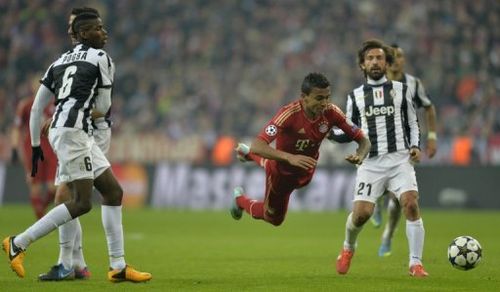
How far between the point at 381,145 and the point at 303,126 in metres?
0.87

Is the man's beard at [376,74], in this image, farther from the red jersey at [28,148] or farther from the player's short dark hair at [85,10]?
the red jersey at [28,148]

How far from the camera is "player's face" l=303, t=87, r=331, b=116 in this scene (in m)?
9.29

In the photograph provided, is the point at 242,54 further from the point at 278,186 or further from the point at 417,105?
the point at 278,186

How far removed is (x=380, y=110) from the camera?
33.1ft

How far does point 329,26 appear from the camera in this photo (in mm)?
28156

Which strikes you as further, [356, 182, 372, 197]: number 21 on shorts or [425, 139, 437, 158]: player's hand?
[425, 139, 437, 158]: player's hand

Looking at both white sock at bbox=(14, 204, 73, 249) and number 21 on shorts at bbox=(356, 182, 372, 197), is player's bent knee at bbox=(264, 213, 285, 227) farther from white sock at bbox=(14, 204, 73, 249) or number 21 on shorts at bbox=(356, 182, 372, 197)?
white sock at bbox=(14, 204, 73, 249)

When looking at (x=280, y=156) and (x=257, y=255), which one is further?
(x=257, y=255)

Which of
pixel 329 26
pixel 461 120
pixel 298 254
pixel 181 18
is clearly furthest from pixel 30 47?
pixel 298 254

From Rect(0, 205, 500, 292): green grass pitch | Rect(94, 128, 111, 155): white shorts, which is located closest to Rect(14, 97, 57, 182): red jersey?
Rect(0, 205, 500, 292): green grass pitch

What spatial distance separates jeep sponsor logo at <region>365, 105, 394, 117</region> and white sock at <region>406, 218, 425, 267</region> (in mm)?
1164

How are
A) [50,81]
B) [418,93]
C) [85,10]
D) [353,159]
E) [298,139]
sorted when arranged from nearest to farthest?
1. [50,81]
2. [85,10]
3. [353,159]
4. [298,139]
5. [418,93]

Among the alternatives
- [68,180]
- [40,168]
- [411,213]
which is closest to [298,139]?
[411,213]

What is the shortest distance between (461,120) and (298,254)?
12.8 metres
